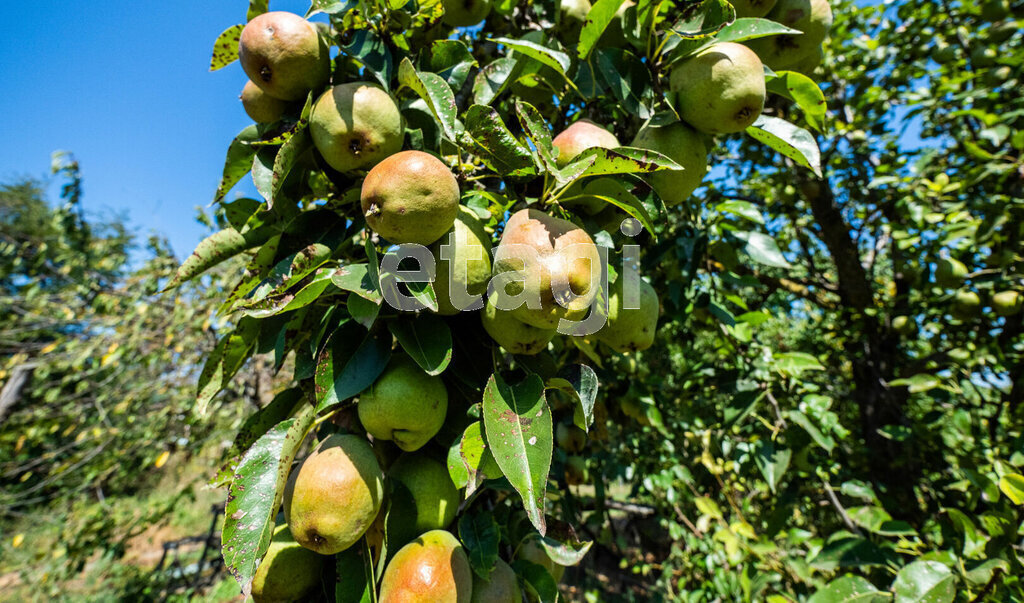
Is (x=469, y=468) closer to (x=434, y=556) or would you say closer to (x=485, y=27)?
(x=434, y=556)

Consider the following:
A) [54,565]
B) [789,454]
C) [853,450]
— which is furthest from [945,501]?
[54,565]

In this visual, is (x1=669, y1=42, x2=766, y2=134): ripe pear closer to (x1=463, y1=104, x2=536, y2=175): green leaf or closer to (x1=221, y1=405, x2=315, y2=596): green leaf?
(x1=463, y1=104, x2=536, y2=175): green leaf

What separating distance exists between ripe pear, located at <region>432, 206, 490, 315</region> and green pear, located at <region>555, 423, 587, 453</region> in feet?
3.29


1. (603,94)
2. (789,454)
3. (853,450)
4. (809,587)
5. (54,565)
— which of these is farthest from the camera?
(54,565)

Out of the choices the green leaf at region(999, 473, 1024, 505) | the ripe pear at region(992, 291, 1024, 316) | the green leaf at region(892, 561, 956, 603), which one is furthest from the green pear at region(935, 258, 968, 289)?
the green leaf at region(892, 561, 956, 603)

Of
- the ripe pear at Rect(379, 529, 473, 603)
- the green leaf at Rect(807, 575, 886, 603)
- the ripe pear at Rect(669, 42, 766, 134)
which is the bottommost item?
the green leaf at Rect(807, 575, 886, 603)

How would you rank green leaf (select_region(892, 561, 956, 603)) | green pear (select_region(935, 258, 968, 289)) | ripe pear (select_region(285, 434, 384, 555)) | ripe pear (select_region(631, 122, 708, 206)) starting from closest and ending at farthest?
ripe pear (select_region(285, 434, 384, 555)), ripe pear (select_region(631, 122, 708, 206)), green leaf (select_region(892, 561, 956, 603)), green pear (select_region(935, 258, 968, 289))

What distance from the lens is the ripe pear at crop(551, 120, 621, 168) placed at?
1.02m

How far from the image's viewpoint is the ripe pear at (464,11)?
1329 mm

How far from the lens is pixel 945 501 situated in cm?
271

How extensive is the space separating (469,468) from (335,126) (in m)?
0.71

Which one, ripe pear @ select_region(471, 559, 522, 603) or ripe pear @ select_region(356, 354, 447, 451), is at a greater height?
ripe pear @ select_region(356, 354, 447, 451)

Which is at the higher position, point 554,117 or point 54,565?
point 554,117

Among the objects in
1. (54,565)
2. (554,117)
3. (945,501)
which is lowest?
(54,565)
